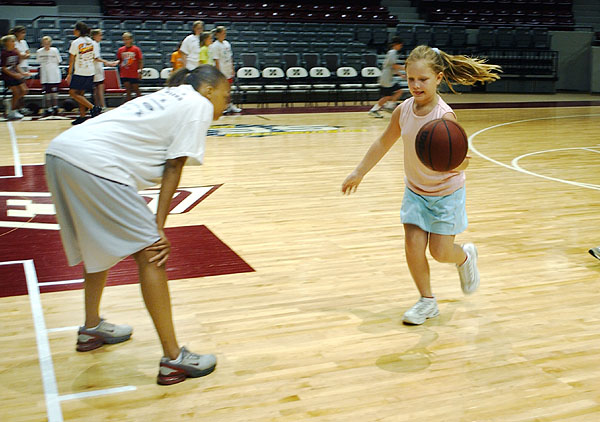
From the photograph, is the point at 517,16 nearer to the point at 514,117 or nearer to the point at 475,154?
the point at 514,117

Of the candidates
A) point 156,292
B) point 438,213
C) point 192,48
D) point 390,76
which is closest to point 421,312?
point 438,213

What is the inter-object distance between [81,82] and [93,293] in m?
9.31

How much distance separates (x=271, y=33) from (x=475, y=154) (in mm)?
9610

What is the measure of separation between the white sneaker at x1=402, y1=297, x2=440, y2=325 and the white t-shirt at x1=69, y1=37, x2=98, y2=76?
9.50 metres

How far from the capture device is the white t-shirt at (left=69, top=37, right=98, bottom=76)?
11.5 meters

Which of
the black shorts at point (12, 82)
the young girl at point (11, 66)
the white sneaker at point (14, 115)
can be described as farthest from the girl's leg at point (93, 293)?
the white sneaker at point (14, 115)

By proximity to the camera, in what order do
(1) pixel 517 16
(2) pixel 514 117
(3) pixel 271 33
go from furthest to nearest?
(1) pixel 517 16, (3) pixel 271 33, (2) pixel 514 117

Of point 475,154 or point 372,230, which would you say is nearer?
point 372,230

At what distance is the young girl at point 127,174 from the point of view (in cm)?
253

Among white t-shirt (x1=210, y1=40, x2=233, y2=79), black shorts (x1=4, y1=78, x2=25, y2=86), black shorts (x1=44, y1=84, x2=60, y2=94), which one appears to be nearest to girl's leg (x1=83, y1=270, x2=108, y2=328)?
white t-shirt (x1=210, y1=40, x2=233, y2=79)

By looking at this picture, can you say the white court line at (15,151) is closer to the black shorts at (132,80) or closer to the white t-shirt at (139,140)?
the black shorts at (132,80)

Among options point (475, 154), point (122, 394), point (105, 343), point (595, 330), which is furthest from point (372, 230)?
point (475, 154)

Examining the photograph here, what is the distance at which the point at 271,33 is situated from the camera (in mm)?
17297

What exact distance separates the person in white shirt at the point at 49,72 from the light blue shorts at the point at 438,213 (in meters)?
10.8
